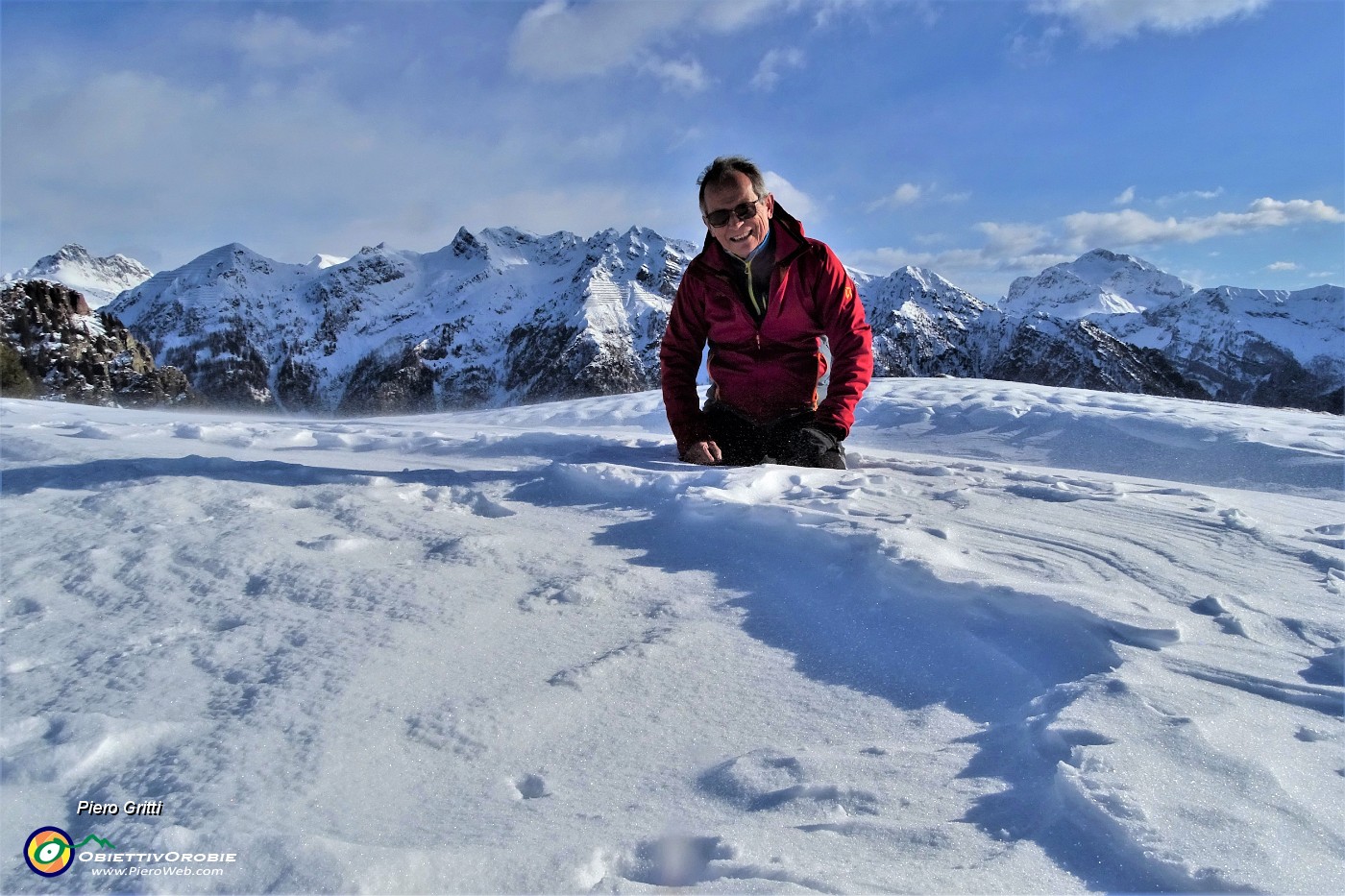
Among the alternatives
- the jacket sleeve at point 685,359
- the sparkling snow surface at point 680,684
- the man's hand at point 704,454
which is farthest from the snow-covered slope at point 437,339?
the sparkling snow surface at point 680,684

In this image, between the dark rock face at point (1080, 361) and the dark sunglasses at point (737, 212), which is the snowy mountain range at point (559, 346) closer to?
the dark rock face at point (1080, 361)

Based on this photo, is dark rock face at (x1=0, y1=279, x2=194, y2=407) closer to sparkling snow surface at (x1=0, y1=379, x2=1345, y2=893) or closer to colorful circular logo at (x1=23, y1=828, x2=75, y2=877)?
sparkling snow surface at (x1=0, y1=379, x2=1345, y2=893)

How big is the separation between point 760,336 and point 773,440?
56cm

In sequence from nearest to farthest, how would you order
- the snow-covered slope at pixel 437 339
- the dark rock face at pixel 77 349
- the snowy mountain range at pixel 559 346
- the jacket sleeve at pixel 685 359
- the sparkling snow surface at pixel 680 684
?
the sparkling snow surface at pixel 680 684
the jacket sleeve at pixel 685 359
the dark rock face at pixel 77 349
the snowy mountain range at pixel 559 346
the snow-covered slope at pixel 437 339

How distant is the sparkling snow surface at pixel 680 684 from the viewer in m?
1.06

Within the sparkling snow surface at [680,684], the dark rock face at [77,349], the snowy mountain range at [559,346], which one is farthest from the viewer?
the snowy mountain range at [559,346]

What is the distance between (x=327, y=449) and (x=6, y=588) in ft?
7.39

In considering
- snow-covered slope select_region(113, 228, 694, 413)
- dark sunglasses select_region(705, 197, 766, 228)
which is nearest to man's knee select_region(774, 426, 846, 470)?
dark sunglasses select_region(705, 197, 766, 228)

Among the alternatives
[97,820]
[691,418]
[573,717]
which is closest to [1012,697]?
[573,717]

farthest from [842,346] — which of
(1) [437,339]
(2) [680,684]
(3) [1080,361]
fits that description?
(1) [437,339]

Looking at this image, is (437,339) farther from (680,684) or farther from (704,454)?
(680,684)

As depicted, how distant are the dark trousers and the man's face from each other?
899 millimetres

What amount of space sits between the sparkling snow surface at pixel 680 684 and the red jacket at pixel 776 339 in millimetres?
982

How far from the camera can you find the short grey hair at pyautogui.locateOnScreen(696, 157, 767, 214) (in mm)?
3480
